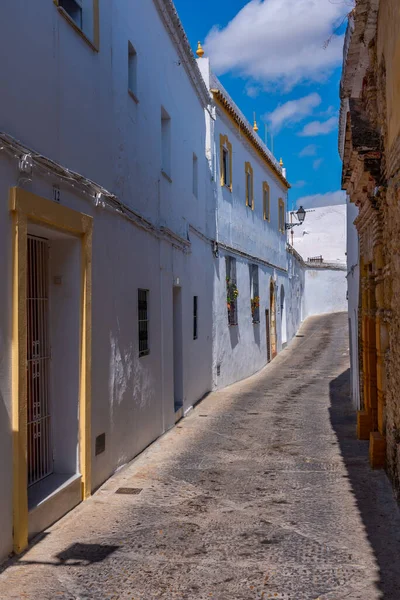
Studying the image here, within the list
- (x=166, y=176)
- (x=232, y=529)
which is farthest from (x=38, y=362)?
(x=166, y=176)

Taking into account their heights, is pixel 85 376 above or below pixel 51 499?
above

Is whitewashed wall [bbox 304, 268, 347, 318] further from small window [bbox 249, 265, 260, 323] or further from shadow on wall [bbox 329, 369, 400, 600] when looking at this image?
shadow on wall [bbox 329, 369, 400, 600]

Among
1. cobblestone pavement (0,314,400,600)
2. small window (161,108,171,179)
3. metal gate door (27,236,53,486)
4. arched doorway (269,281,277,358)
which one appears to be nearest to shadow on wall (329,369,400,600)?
cobblestone pavement (0,314,400,600)

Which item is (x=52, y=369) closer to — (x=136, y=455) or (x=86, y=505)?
(x=86, y=505)

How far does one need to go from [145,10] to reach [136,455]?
19.8ft

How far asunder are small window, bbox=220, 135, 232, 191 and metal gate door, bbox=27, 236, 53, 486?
1012 cm

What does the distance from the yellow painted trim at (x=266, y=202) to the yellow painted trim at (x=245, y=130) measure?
0.74 m

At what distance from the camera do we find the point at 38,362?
611 cm

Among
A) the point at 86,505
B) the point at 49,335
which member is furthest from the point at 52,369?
the point at 86,505

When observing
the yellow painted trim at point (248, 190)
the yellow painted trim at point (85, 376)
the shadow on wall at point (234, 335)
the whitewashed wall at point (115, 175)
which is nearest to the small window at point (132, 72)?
the whitewashed wall at point (115, 175)

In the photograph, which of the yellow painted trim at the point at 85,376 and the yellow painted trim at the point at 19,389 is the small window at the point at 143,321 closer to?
the yellow painted trim at the point at 85,376

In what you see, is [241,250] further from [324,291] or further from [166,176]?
[324,291]

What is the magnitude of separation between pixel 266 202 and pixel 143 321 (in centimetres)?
1372

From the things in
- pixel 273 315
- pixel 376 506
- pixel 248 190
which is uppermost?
pixel 248 190
